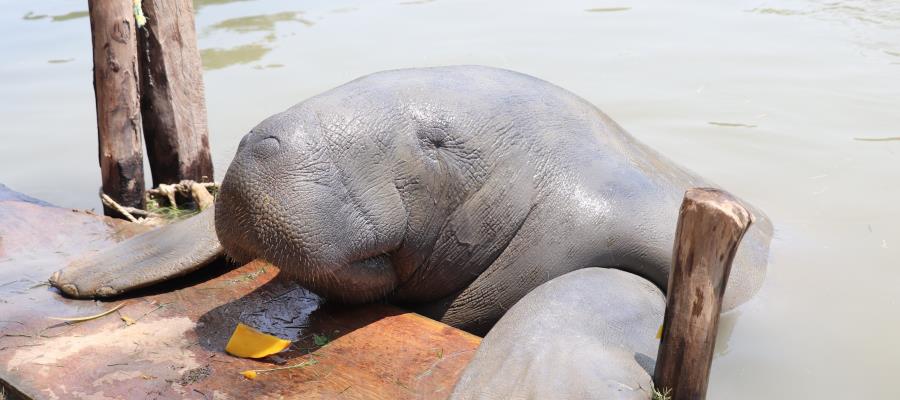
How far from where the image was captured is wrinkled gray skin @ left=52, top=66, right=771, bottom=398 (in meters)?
3.51

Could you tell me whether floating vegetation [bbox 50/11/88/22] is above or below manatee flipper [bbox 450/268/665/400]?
below

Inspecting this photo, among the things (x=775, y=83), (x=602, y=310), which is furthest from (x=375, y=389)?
(x=775, y=83)

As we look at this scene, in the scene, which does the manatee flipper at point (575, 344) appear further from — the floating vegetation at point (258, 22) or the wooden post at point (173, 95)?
the floating vegetation at point (258, 22)

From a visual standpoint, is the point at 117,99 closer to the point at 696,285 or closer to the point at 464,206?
the point at 464,206

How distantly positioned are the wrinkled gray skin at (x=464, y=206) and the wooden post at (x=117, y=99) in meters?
1.73

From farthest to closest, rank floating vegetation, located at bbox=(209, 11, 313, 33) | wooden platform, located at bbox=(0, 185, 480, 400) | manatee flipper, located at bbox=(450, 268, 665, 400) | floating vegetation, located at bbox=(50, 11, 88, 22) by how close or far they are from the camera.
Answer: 1. floating vegetation, located at bbox=(50, 11, 88, 22)
2. floating vegetation, located at bbox=(209, 11, 313, 33)
3. wooden platform, located at bbox=(0, 185, 480, 400)
4. manatee flipper, located at bbox=(450, 268, 665, 400)

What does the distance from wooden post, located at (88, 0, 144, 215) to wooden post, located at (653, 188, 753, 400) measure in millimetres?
3926

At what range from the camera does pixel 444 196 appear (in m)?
3.84

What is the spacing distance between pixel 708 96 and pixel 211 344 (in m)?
5.92

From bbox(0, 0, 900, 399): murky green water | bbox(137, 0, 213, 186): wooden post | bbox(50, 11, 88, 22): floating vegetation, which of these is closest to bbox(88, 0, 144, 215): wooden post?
bbox(137, 0, 213, 186): wooden post

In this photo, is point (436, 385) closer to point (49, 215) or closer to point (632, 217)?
point (632, 217)

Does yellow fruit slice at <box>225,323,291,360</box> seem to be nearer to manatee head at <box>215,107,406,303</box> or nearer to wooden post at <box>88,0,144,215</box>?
manatee head at <box>215,107,406,303</box>

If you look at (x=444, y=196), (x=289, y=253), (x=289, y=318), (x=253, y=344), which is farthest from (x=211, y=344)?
(x=444, y=196)

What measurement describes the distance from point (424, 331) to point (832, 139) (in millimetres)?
4638
